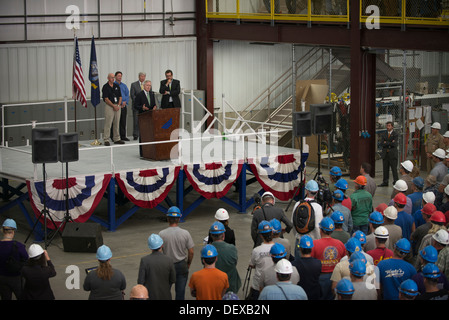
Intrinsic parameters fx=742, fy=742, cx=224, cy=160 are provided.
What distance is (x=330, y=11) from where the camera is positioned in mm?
21688

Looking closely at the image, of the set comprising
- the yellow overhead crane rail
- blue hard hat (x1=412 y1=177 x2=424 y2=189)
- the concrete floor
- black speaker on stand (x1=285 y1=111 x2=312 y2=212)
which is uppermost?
the yellow overhead crane rail

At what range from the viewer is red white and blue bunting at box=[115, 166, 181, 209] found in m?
16.8

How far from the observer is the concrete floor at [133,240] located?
13.4 metres

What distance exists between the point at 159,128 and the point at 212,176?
1712 millimetres

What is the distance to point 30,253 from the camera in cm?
1005

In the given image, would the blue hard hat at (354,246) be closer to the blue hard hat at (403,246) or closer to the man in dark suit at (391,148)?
the blue hard hat at (403,246)

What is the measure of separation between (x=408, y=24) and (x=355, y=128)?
11.8 ft

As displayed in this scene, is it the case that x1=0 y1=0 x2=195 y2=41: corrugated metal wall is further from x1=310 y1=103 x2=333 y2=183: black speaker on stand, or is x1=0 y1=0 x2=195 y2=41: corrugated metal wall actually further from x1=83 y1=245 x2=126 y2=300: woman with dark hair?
x1=83 y1=245 x2=126 y2=300: woman with dark hair

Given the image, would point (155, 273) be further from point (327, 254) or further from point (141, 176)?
point (141, 176)

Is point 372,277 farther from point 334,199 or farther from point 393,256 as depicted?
point 334,199

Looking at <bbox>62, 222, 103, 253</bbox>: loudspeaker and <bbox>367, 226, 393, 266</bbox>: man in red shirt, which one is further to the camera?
<bbox>62, 222, 103, 253</bbox>: loudspeaker

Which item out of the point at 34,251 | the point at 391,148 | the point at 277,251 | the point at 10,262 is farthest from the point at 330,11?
the point at 34,251

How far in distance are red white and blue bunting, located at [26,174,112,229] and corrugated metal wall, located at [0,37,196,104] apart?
28.2ft

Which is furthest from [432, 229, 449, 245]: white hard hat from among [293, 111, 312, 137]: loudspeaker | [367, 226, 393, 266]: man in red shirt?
[293, 111, 312, 137]: loudspeaker
